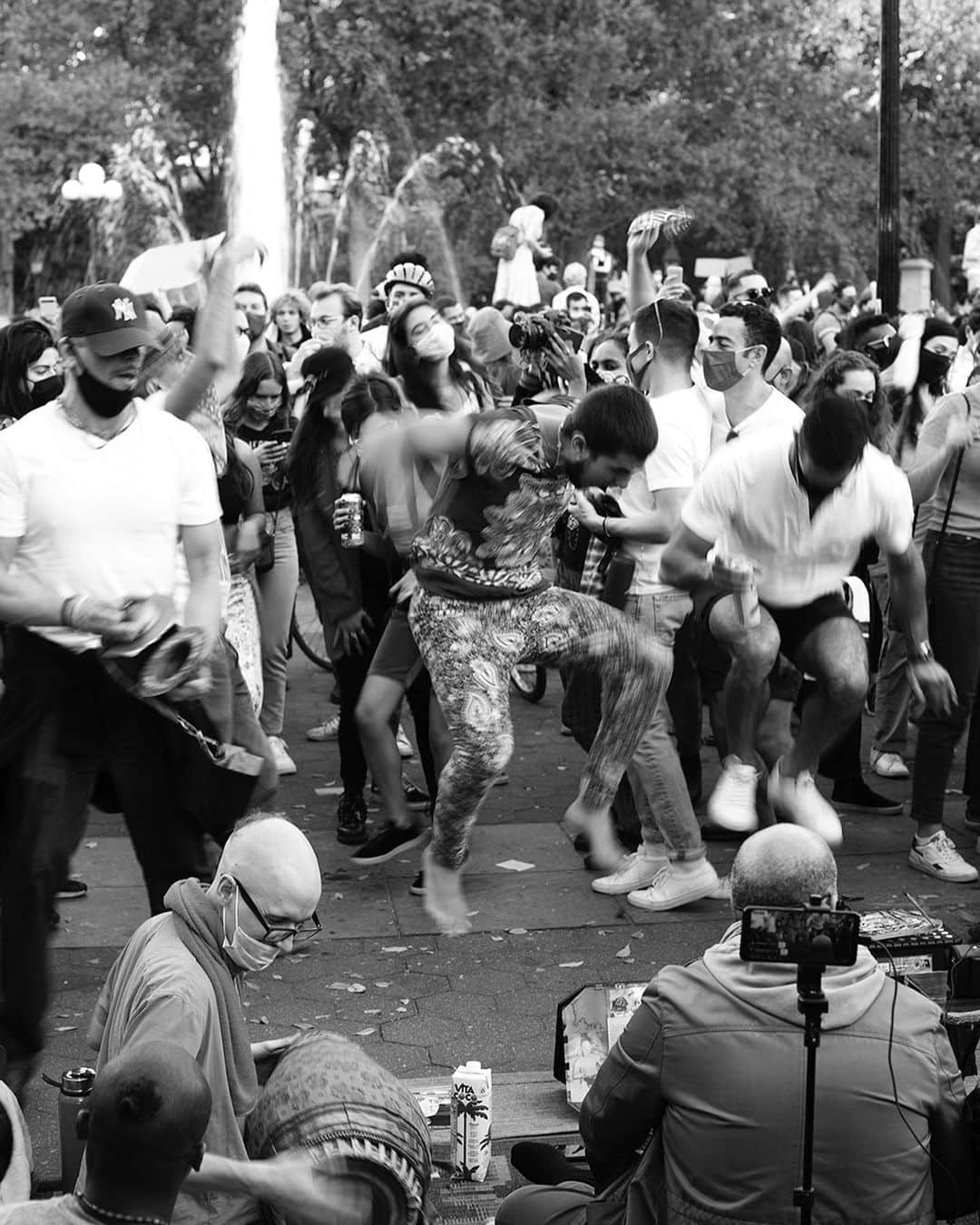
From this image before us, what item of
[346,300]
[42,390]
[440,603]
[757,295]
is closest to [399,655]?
[440,603]

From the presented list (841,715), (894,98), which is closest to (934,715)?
(841,715)

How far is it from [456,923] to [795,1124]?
2200 millimetres

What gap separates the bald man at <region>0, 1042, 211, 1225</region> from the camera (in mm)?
2768

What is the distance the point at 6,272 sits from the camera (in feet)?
109

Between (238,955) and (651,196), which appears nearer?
(238,955)

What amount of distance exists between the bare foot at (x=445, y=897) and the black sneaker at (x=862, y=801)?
2.81 m

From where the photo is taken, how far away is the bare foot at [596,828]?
18.3 feet

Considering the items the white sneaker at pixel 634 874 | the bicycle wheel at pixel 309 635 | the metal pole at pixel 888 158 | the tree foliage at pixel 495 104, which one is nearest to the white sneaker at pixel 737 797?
the white sneaker at pixel 634 874

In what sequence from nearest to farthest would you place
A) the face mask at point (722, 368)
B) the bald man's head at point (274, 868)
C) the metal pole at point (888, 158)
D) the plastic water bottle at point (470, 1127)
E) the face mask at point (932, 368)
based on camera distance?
the bald man's head at point (274, 868), the plastic water bottle at point (470, 1127), the face mask at point (722, 368), the face mask at point (932, 368), the metal pole at point (888, 158)

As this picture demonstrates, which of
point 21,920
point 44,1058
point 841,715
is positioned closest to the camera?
point 21,920

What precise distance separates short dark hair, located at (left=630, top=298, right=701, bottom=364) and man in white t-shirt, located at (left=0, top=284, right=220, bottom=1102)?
2630 millimetres

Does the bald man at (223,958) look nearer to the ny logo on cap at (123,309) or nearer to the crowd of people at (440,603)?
the crowd of people at (440,603)

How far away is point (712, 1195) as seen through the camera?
329cm

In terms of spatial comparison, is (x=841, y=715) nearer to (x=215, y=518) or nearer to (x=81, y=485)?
(x=215, y=518)
